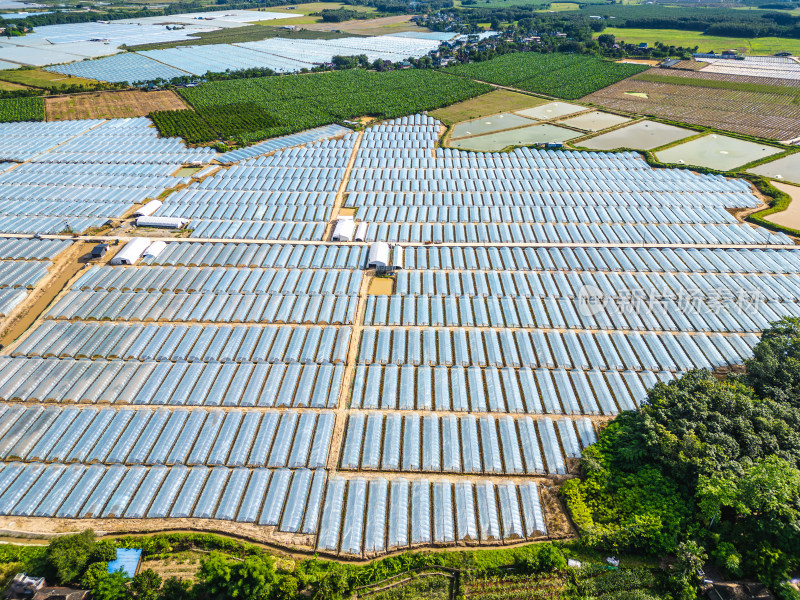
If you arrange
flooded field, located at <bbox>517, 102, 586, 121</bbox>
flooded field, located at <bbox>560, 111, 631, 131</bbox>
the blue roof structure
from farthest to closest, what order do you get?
flooded field, located at <bbox>517, 102, 586, 121</bbox>, flooded field, located at <bbox>560, 111, 631, 131</bbox>, the blue roof structure

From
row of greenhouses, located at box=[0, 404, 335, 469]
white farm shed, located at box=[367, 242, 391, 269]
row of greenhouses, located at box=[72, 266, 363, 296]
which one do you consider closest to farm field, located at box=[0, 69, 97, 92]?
row of greenhouses, located at box=[72, 266, 363, 296]

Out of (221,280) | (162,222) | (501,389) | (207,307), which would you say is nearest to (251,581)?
(501,389)

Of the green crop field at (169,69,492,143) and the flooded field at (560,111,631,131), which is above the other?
the green crop field at (169,69,492,143)

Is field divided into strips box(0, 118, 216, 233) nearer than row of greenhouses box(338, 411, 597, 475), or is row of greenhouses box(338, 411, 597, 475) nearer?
row of greenhouses box(338, 411, 597, 475)

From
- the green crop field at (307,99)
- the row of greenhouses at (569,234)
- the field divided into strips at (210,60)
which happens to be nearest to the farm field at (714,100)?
the green crop field at (307,99)

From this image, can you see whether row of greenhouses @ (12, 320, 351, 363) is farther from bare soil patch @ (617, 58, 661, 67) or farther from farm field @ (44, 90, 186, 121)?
bare soil patch @ (617, 58, 661, 67)

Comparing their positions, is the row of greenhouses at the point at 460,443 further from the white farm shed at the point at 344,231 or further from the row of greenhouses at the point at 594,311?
the white farm shed at the point at 344,231

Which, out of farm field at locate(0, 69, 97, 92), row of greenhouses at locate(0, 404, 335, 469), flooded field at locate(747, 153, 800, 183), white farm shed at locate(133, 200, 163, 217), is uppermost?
farm field at locate(0, 69, 97, 92)
